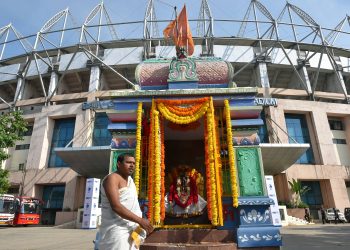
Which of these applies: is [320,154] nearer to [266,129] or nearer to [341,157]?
[341,157]

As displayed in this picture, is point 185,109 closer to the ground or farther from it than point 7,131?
closer to the ground

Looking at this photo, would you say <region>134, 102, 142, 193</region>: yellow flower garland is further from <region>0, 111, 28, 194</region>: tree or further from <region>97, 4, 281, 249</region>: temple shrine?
<region>0, 111, 28, 194</region>: tree

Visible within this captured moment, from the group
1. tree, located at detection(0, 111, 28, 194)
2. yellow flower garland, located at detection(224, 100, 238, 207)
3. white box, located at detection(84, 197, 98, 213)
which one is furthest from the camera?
white box, located at detection(84, 197, 98, 213)

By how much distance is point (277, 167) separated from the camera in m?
25.1

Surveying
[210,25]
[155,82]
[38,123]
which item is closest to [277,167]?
[210,25]

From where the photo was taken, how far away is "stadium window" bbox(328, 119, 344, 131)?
30.9 m

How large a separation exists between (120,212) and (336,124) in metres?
34.1

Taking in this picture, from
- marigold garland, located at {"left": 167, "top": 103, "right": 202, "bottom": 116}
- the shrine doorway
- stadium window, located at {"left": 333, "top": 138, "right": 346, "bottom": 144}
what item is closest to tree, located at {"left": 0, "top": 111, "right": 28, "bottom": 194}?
the shrine doorway

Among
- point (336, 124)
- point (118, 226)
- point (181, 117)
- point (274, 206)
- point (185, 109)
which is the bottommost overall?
point (118, 226)

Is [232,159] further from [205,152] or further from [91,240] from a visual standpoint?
[91,240]

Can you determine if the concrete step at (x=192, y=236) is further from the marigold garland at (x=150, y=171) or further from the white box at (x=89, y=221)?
the white box at (x=89, y=221)

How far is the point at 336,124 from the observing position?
31.1 metres

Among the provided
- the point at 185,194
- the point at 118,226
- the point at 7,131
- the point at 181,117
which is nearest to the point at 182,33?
the point at 181,117

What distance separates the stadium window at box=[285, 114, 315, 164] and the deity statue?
901 inches
